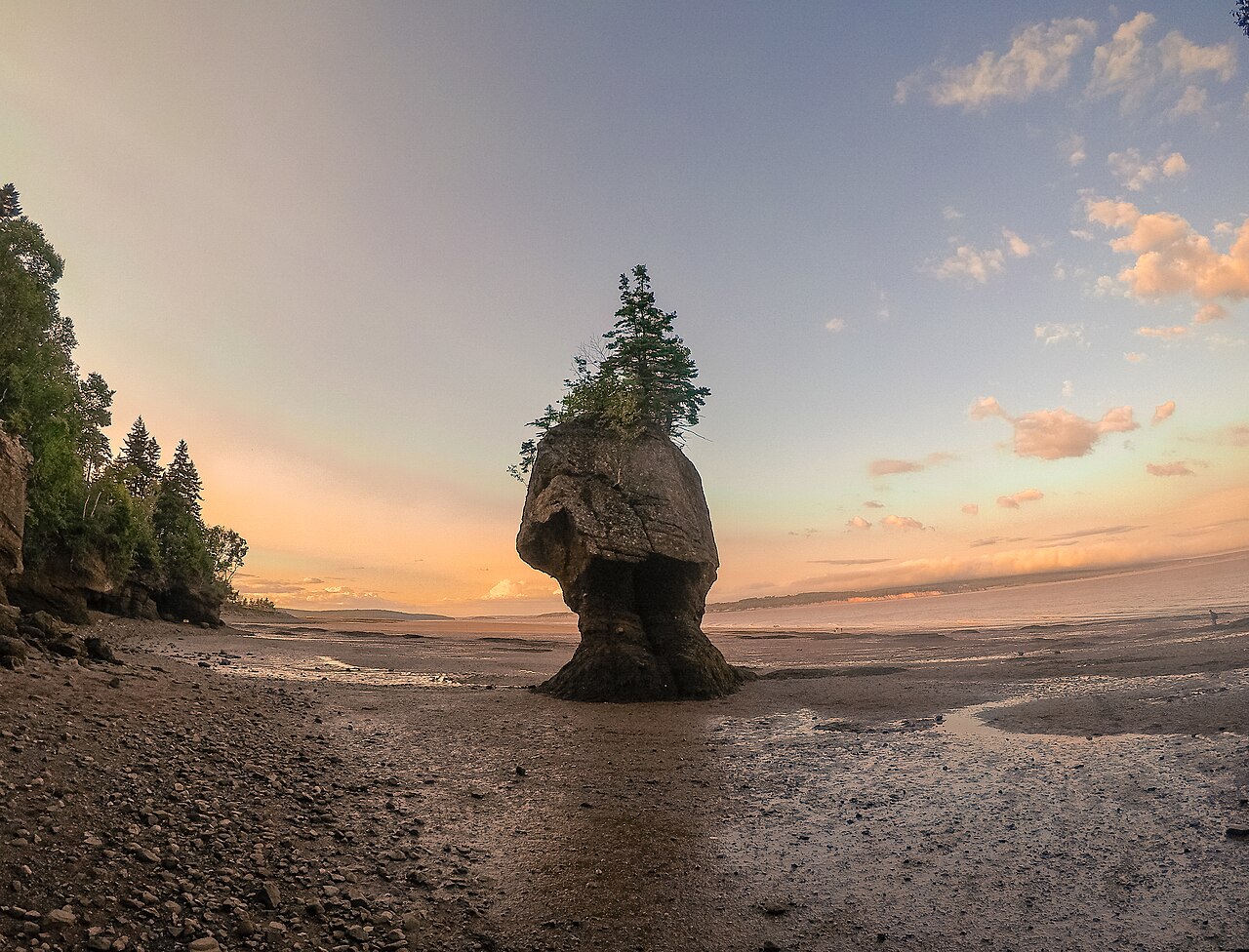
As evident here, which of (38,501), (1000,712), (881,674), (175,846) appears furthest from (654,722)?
(38,501)

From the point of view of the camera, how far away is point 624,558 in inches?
871

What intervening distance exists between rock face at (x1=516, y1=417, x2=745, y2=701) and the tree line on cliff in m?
22.6

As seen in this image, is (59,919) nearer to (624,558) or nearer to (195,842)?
(195,842)

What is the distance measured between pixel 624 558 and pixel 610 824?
13523 mm

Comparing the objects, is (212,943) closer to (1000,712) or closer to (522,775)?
(522,775)

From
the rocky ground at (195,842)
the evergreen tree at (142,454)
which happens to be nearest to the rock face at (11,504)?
the rocky ground at (195,842)

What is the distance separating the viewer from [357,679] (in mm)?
23406

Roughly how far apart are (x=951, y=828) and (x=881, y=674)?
18720mm

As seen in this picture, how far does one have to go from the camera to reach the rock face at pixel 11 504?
60.2 ft

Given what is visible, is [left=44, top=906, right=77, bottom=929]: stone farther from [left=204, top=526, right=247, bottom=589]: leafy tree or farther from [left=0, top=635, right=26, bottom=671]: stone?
[left=204, top=526, right=247, bottom=589]: leafy tree

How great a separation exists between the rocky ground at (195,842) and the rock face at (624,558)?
38.2 feet

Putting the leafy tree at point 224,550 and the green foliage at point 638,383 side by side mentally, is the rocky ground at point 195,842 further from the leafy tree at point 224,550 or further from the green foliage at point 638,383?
the leafy tree at point 224,550

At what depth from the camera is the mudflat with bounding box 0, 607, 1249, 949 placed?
5727 mm

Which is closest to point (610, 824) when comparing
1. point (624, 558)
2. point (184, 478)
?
point (624, 558)
